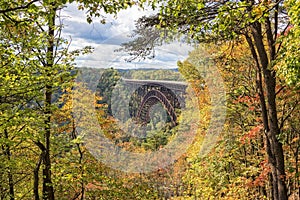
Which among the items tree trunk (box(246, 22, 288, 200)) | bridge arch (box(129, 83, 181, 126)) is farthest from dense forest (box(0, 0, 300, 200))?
bridge arch (box(129, 83, 181, 126))

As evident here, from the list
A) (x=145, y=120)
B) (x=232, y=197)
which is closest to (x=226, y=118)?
(x=232, y=197)

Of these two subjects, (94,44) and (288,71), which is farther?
(94,44)

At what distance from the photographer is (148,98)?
117 feet

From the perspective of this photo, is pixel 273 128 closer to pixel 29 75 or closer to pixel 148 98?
pixel 29 75

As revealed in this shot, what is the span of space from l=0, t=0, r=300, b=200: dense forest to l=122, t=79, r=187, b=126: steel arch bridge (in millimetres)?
10271

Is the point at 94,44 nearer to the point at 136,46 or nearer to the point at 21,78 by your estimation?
the point at 136,46

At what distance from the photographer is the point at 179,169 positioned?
2117 cm

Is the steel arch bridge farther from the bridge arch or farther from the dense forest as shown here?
the dense forest

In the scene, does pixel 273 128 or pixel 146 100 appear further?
pixel 146 100

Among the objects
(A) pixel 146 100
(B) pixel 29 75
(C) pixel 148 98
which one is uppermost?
(B) pixel 29 75

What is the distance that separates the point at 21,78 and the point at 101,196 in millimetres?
3727

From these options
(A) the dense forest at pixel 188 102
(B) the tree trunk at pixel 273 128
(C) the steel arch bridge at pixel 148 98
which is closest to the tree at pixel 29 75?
(A) the dense forest at pixel 188 102

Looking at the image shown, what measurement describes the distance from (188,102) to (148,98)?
18.9m

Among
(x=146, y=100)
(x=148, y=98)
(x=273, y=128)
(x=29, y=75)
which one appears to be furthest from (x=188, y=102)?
(x=146, y=100)
